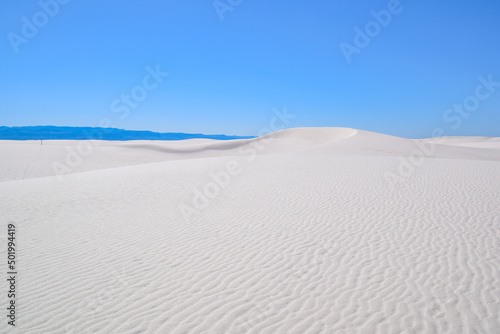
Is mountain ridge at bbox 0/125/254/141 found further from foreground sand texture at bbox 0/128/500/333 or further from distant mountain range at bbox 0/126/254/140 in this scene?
foreground sand texture at bbox 0/128/500/333

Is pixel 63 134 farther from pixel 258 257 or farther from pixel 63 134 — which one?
pixel 258 257

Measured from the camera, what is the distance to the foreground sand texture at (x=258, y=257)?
3.89m

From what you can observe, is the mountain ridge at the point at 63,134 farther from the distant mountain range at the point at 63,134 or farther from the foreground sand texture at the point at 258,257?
the foreground sand texture at the point at 258,257

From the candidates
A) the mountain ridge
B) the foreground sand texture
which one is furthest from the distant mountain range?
the foreground sand texture

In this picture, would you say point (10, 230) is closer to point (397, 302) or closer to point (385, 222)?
point (397, 302)

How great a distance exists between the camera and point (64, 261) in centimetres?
564

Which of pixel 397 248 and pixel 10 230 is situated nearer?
pixel 397 248

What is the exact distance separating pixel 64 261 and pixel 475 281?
25.9 feet

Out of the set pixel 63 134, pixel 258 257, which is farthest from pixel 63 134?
pixel 258 257

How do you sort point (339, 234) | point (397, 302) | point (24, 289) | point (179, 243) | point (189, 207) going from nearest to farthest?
point (397, 302) → point (24, 289) → point (179, 243) → point (339, 234) → point (189, 207)

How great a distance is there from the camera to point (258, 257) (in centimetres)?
575

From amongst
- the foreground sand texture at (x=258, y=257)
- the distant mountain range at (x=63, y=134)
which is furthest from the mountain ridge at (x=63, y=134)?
the foreground sand texture at (x=258, y=257)

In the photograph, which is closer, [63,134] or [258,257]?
[258,257]

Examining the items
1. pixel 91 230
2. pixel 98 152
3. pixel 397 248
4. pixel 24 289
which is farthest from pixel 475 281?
pixel 98 152
